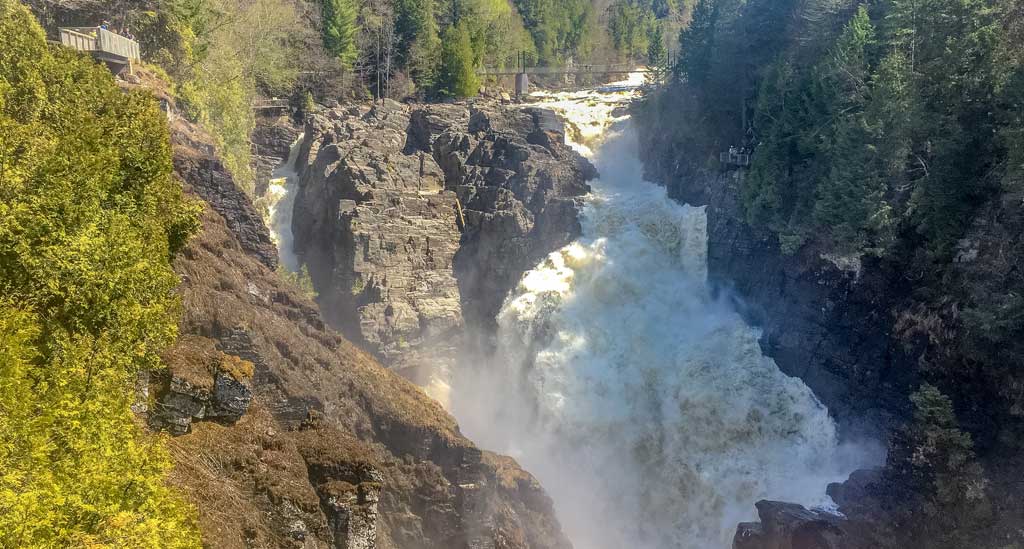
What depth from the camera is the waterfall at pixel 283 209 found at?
4641 cm

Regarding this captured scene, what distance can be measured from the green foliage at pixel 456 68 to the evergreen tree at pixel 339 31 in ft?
24.5

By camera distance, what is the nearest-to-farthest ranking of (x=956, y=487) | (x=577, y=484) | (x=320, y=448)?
→ (x=320, y=448) → (x=956, y=487) → (x=577, y=484)

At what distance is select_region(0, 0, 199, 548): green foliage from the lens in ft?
38.4

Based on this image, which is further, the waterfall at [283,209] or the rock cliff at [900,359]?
the waterfall at [283,209]

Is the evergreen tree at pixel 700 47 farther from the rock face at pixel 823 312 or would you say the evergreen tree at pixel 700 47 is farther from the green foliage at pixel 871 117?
the rock face at pixel 823 312

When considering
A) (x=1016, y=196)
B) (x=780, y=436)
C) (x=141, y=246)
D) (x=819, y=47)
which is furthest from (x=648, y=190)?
(x=141, y=246)

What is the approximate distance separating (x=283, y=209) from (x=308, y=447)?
29757 millimetres

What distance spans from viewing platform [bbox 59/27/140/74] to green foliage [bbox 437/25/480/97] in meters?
30.5

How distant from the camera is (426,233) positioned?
151ft

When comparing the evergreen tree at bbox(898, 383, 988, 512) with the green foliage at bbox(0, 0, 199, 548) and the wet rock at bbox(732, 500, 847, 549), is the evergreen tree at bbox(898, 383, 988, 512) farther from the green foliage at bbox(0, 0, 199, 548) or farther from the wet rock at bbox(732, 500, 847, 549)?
the green foliage at bbox(0, 0, 199, 548)

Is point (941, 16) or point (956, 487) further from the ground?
point (941, 16)

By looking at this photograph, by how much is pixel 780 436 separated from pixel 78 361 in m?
28.8

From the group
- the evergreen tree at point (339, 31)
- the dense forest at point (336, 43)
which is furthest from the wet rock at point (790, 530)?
the evergreen tree at point (339, 31)

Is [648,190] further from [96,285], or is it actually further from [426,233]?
[96,285]
